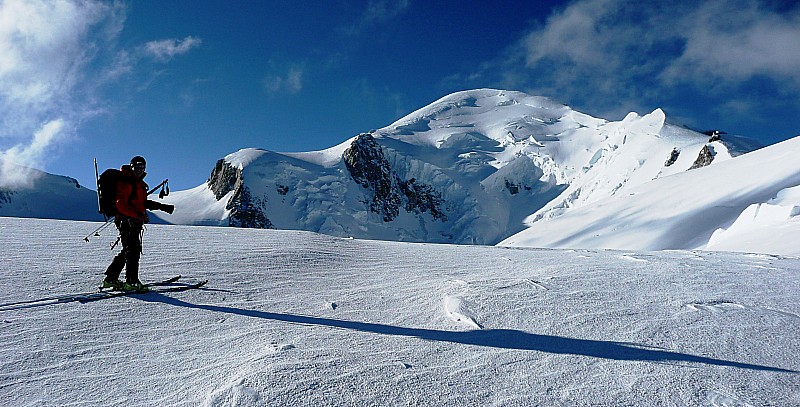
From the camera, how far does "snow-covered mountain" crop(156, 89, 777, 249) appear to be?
90.7 metres

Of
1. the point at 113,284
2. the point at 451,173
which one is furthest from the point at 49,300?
the point at 451,173

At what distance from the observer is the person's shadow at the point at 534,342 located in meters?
3.21

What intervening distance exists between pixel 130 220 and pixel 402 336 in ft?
11.8

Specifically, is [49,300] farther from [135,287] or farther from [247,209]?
[247,209]

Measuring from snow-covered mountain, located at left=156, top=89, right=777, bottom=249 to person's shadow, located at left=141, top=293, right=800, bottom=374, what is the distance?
270ft

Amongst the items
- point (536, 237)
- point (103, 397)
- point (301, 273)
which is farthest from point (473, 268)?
point (536, 237)

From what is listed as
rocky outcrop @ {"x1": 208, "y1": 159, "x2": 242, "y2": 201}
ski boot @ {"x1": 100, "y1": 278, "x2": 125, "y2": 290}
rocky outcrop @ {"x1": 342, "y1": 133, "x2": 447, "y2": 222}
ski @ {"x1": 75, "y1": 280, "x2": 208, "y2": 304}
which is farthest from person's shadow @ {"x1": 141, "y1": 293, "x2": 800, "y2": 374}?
rocky outcrop @ {"x1": 342, "y1": 133, "x2": 447, "y2": 222}

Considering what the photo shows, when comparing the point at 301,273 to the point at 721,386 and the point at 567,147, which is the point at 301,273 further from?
the point at 567,147

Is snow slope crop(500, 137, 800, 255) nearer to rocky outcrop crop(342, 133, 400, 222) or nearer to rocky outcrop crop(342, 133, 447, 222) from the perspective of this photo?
rocky outcrop crop(342, 133, 447, 222)

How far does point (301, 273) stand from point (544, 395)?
165 inches

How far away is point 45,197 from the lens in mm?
88625

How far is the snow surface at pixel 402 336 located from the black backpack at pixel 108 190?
2.83 feet

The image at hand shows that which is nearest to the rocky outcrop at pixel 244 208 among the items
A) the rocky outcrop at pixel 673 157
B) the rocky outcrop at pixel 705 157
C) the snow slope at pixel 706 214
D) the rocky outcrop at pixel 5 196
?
the rocky outcrop at pixel 5 196

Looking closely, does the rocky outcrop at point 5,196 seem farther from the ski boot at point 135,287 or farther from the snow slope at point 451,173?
the ski boot at point 135,287
